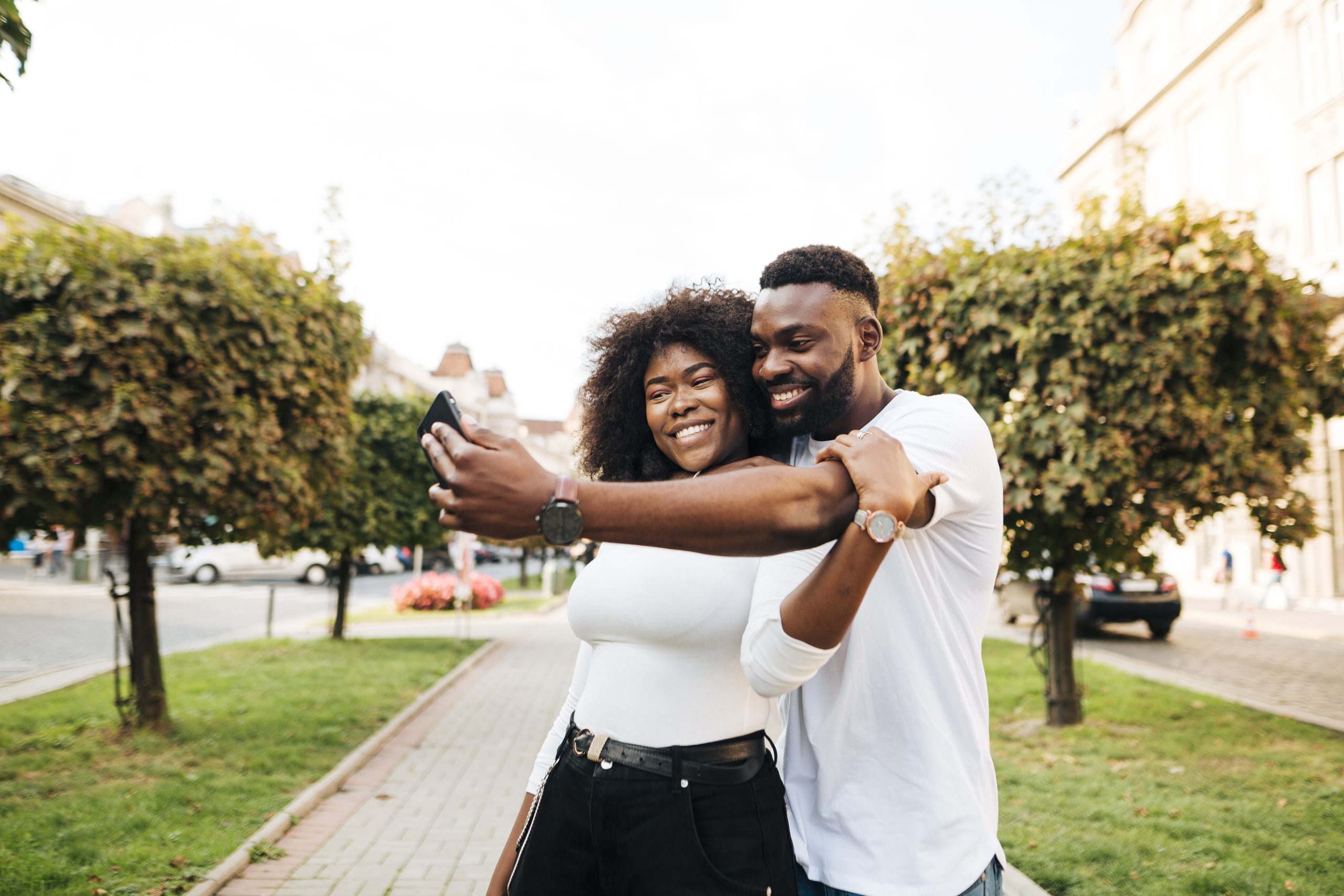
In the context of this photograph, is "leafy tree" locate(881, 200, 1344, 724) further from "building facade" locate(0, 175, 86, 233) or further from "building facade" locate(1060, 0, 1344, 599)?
"building facade" locate(0, 175, 86, 233)

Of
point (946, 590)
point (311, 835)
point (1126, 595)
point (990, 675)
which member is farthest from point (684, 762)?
point (1126, 595)

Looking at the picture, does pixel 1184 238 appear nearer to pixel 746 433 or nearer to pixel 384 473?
pixel 746 433

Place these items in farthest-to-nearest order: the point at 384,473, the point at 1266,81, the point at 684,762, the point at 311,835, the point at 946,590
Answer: the point at 1266,81
the point at 384,473
the point at 311,835
the point at 684,762
the point at 946,590

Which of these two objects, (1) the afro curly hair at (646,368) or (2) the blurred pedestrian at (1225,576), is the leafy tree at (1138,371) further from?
(2) the blurred pedestrian at (1225,576)

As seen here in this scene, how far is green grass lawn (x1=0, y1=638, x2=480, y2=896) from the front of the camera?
181 inches

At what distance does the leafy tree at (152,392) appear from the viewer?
5984mm

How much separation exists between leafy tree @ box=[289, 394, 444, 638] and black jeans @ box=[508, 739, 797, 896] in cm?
1314

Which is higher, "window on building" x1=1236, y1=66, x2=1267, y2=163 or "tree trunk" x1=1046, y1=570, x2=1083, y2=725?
"window on building" x1=1236, y1=66, x2=1267, y2=163

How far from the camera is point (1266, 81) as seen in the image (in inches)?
945

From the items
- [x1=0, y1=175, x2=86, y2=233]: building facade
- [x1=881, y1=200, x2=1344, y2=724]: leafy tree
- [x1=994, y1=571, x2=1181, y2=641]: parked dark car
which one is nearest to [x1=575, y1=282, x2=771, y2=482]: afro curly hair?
[x1=881, y1=200, x2=1344, y2=724]: leafy tree

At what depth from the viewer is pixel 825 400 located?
1.83 meters

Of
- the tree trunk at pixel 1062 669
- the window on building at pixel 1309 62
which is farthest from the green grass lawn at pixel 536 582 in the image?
the window on building at pixel 1309 62

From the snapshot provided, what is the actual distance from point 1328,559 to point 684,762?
25519 millimetres

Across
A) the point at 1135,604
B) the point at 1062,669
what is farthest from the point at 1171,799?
the point at 1135,604
